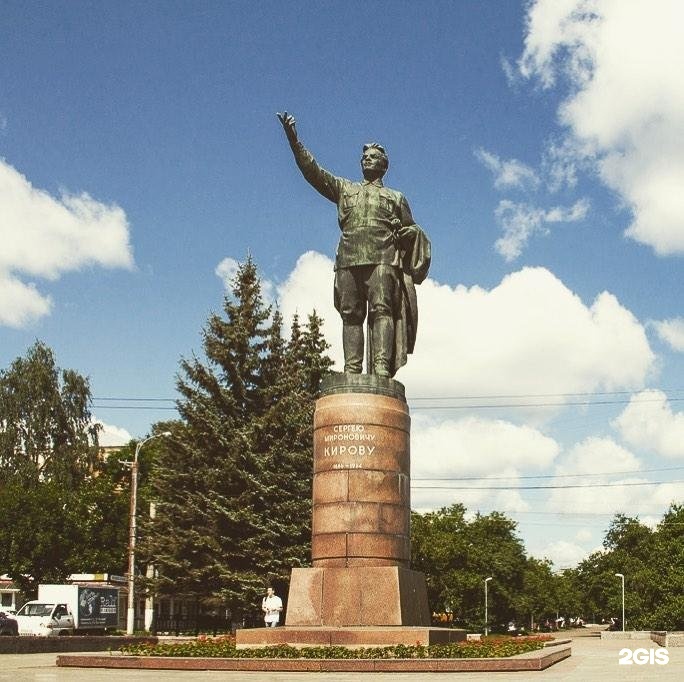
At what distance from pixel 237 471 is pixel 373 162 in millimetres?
16202

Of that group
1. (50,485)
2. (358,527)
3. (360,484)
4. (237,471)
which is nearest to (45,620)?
(237,471)

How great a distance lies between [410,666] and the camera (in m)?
13.4

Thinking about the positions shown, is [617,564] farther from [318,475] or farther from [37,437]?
[318,475]

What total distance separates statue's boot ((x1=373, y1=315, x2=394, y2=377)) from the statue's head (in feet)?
9.40

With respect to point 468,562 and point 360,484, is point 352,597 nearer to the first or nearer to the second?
point 360,484

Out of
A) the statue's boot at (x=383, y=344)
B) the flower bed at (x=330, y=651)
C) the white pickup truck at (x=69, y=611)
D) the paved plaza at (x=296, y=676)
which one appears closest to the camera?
the paved plaza at (x=296, y=676)

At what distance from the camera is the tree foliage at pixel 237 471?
3269 centimetres

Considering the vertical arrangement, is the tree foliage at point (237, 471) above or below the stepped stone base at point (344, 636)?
above

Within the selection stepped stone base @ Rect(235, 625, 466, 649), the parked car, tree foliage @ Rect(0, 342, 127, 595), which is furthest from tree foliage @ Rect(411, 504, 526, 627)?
stepped stone base @ Rect(235, 625, 466, 649)

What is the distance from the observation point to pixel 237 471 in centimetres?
3331

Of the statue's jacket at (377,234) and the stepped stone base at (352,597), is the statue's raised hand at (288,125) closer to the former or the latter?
the statue's jacket at (377,234)

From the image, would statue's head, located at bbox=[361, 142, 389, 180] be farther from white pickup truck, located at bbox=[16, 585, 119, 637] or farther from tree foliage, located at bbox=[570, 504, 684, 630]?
tree foliage, located at bbox=[570, 504, 684, 630]

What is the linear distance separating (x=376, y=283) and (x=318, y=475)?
3.94 meters

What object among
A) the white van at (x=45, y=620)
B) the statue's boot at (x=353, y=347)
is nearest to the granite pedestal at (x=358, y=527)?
the statue's boot at (x=353, y=347)
